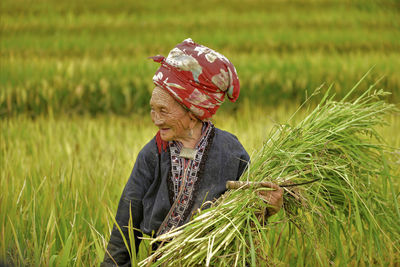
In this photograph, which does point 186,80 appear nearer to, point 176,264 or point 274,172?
point 274,172

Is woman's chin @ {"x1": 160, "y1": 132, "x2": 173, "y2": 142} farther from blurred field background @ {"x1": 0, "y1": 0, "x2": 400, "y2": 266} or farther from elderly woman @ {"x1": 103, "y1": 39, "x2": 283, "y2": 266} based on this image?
blurred field background @ {"x1": 0, "y1": 0, "x2": 400, "y2": 266}

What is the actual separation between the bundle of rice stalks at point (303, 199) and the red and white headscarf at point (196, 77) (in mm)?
226

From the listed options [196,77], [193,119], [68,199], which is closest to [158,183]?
[193,119]

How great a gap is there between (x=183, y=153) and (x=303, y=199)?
13.9 inches

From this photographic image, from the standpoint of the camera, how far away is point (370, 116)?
1.70 meters

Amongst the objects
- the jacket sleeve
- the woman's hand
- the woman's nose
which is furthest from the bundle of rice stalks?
the woman's nose

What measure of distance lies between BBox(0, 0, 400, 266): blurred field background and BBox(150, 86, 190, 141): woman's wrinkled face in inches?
15.3

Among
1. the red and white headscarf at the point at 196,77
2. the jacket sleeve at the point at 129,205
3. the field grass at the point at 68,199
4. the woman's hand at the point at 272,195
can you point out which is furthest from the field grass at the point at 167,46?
the woman's hand at the point at 272,195

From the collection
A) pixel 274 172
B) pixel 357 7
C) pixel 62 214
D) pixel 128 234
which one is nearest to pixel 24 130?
pixel 62 214

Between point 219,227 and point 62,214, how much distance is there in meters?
0.85

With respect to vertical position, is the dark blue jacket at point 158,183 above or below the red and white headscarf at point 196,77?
below

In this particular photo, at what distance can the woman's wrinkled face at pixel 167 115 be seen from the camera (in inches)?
58.3

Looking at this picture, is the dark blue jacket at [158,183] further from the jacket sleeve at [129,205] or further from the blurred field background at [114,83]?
the blurred field background at [114,83]

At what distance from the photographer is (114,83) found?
502 centimetres
